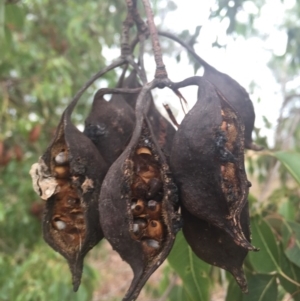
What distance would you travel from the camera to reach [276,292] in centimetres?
142

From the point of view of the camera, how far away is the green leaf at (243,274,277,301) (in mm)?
1400

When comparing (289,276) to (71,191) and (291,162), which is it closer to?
(291,162)

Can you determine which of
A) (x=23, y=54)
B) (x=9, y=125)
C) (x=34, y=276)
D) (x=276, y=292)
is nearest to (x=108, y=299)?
(x=34, y=276)

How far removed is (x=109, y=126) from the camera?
124 centimetres

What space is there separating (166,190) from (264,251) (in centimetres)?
69

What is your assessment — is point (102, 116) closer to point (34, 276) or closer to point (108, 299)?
point (34, 276)

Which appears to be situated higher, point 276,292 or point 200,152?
point 200,152

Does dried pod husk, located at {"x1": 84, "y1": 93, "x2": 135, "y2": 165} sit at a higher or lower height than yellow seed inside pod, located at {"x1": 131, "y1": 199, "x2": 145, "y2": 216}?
higher

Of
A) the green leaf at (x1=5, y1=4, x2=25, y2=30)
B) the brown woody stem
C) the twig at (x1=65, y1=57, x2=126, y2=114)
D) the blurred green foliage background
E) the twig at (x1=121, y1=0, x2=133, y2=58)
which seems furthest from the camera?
the green leaf at (x1=5, y1=4, x2=25, y2=30)

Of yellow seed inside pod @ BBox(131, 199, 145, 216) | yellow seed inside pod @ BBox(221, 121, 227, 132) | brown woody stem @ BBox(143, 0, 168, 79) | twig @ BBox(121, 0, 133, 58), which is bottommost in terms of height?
yellow seed inside pod @ BBox(131, 199, 145, 216)

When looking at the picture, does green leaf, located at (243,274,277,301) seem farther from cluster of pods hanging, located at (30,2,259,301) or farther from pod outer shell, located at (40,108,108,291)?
pod outer shell, located at (40,108,108,291)

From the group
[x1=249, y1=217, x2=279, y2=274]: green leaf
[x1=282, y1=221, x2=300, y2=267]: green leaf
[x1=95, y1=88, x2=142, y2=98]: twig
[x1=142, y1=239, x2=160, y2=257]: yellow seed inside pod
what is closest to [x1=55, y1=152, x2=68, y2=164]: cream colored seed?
[x1=95, y1=88, x2=142, y2=98]: twig

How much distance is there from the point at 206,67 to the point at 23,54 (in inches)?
114

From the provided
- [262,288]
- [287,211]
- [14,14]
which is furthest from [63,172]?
[14,14]
